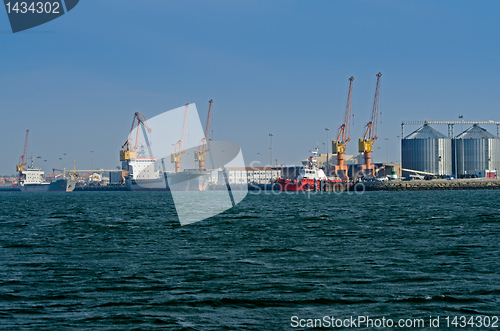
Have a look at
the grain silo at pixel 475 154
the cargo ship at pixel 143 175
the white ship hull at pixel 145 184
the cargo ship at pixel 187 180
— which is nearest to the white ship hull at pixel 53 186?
the white ship hull at pixel 145 184

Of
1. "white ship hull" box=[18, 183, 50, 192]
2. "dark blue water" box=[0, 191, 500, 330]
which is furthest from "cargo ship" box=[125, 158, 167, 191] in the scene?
"dark blue water" box=[0, 191, 500, 330]

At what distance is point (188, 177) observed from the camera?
143m

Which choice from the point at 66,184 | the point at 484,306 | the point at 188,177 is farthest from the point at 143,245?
the point at 66,184

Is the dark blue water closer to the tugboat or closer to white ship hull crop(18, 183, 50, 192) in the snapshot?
the tugboat

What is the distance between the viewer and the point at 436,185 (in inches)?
5148

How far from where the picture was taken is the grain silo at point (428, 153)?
512 feet

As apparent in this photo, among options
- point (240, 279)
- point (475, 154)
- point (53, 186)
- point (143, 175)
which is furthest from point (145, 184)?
point (240, 279)

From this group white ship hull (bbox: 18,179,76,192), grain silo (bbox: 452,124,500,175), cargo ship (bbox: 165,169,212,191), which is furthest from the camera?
white ship hull (bbox: 18,179,76,192)

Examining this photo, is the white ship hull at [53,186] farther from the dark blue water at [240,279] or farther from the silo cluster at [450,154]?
the dark blue water at [240,279]

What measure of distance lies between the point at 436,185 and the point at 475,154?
36.7 m

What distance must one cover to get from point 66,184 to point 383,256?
179 m

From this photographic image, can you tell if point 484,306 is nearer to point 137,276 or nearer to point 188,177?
point 137,276

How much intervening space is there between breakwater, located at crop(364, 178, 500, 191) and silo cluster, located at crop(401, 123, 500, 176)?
69.9 ft

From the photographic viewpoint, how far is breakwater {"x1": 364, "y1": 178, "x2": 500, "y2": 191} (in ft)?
428
